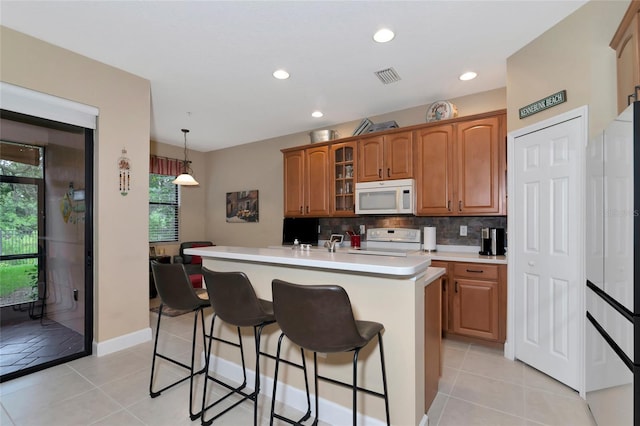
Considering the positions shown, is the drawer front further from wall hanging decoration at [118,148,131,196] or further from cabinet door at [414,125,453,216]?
wall hanging decoration at [118,148,131,196]

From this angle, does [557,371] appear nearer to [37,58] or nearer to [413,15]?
[413,15]

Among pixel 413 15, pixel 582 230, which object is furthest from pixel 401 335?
pixel 413 15

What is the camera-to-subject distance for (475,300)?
3.07 m

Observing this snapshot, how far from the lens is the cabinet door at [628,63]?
66.3 inches

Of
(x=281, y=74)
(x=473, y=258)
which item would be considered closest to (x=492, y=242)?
(x=473, y=258)

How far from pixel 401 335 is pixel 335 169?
297 centimetres

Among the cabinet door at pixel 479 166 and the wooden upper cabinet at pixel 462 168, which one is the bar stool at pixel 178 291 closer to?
the wooden upper cabinet at pixel 462 168

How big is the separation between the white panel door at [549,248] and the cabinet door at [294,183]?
9.12ft

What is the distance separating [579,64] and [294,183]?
3.46 meters

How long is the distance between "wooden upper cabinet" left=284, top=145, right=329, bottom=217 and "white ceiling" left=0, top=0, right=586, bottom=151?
0.84 metres

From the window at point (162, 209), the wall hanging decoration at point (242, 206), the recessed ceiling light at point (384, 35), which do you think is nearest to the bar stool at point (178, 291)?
the recessed ceiling light at point (384, 35)

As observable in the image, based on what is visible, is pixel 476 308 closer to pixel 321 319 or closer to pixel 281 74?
pixel 321 319

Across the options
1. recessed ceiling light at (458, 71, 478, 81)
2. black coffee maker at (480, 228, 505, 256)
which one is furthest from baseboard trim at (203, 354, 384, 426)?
recessed ceiling light at (458, 71, 478, 81)

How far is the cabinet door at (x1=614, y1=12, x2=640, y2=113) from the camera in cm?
168
